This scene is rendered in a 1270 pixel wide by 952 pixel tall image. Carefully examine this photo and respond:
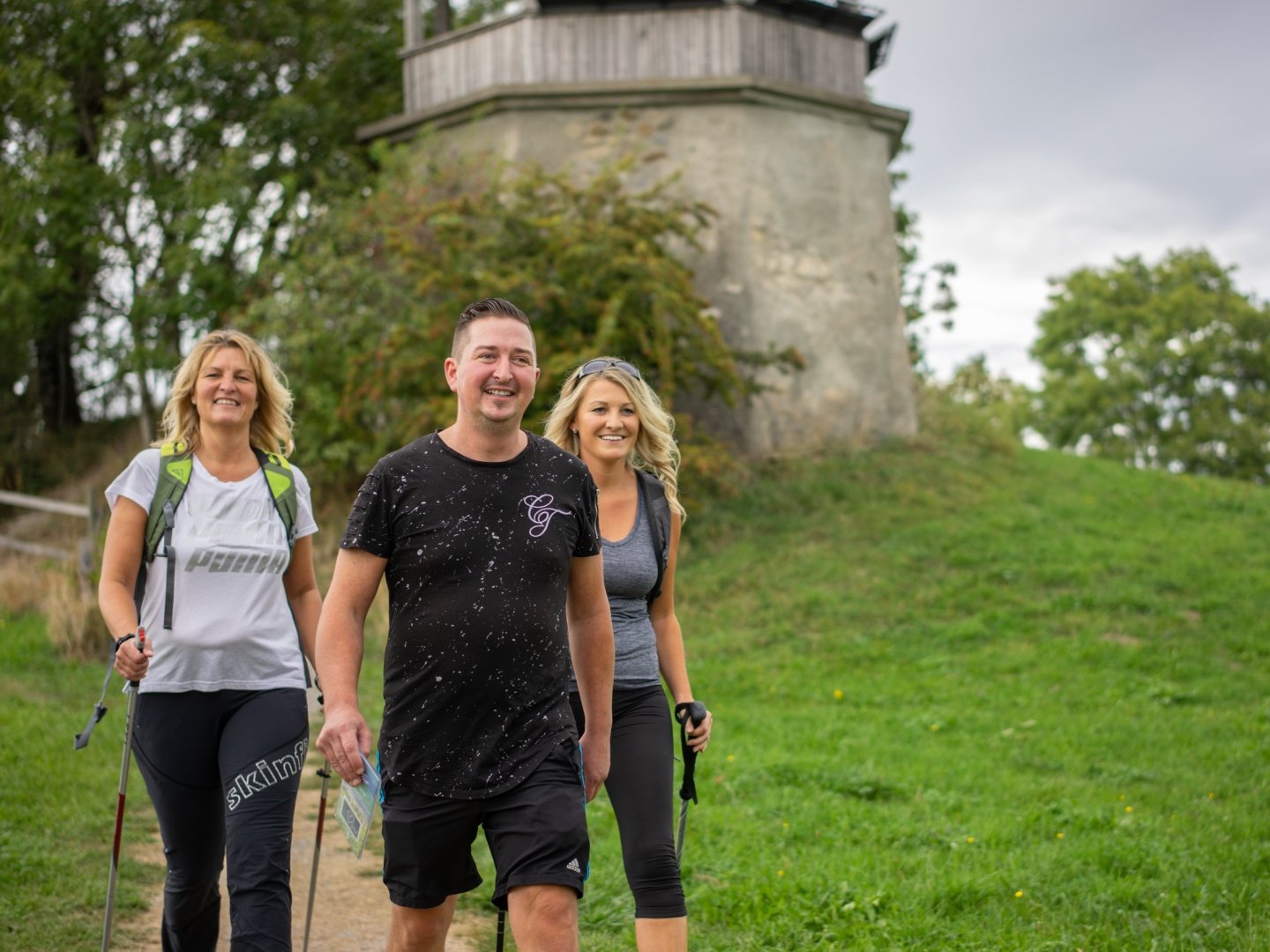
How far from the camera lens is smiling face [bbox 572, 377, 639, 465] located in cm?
457

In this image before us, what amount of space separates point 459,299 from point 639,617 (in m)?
10.8

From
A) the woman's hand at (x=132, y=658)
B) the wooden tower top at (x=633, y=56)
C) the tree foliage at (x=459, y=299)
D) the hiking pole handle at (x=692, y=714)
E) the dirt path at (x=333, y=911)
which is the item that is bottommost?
the dirt path at (x=333, y=911)

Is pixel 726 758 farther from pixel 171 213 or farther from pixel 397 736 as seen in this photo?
pixel 171 213

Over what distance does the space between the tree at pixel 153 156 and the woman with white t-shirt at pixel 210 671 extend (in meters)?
13.5

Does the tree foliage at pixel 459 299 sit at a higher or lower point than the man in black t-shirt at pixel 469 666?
higher

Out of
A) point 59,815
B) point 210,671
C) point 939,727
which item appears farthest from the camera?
point 939,727

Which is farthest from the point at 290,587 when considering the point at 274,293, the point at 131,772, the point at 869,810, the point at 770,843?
the point at 274,293

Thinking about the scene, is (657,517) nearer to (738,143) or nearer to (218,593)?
(218,593)

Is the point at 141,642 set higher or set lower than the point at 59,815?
higher

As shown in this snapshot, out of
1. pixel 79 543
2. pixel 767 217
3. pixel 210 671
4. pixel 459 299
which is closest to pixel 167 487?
pixel 210 671

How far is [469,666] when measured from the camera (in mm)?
3346

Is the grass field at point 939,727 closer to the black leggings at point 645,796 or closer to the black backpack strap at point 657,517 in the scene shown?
the black leggings at point 645,796

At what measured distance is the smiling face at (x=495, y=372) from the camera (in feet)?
11.3

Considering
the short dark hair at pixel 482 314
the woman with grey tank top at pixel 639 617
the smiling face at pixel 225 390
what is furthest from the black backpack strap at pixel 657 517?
the smiling face at pixel 225 390
